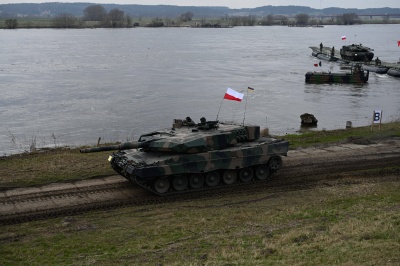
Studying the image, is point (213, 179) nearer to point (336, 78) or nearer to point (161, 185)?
point (161, 185)

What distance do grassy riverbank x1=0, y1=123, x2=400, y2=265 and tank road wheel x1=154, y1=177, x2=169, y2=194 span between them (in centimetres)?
96

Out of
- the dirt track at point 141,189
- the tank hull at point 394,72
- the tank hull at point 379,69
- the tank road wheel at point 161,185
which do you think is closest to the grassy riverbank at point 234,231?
the dirt track at point 141,189

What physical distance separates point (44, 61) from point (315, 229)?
6760 centimetres

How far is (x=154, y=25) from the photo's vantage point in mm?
199375

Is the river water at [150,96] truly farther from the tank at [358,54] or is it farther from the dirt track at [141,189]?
the dirt track at [141,189]

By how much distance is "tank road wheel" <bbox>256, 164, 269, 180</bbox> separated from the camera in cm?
2134

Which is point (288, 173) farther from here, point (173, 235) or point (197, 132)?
point (173, 235)

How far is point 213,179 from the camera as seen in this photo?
20453mm

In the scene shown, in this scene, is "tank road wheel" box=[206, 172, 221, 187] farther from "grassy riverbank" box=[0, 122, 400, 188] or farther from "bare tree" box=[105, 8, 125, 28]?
"bare tree" box=[105, 8, 125, 28]

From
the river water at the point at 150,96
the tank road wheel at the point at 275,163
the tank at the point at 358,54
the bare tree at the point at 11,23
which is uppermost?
the bare tree at the point at 11,23

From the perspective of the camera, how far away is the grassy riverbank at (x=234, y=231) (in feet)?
42.4

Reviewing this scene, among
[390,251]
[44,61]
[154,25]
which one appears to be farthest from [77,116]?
[154,25]

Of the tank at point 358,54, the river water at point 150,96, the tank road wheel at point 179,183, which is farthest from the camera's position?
the tank at point 358,54

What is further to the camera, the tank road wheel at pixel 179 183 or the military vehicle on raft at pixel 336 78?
the military vehicle on raft at pixel 336 78
